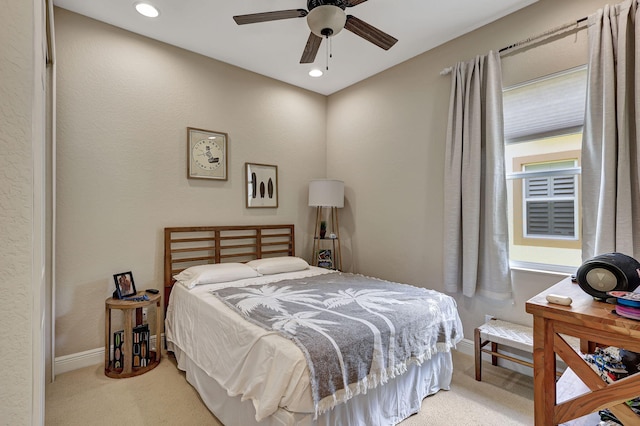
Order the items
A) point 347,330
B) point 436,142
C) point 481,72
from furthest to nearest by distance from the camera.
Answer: point 436,142 < point 481,72 < point 347,330

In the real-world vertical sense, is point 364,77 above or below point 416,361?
above

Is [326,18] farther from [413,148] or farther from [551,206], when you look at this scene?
[551,206]

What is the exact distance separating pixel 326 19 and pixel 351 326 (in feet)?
6.11

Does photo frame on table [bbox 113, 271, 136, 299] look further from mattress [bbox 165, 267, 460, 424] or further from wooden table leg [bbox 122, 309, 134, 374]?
mattress [bbox 165, 267, 460, 424]

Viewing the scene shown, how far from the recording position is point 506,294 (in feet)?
8.57

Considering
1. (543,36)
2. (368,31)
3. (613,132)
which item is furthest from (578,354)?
Result: (543,36)

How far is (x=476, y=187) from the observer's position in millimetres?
2709

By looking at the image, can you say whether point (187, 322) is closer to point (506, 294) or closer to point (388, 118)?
point (506, 294)

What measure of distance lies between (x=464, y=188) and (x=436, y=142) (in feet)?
2.03

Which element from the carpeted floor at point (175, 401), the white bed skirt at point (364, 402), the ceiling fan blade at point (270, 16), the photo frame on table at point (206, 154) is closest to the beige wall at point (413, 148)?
Answer: the carpeted floor at point (175, 401)

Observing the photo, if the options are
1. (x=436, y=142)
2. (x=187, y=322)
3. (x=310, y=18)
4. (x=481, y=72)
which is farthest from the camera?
(x=436, y=142)

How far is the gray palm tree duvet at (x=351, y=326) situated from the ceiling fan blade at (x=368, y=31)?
187cm

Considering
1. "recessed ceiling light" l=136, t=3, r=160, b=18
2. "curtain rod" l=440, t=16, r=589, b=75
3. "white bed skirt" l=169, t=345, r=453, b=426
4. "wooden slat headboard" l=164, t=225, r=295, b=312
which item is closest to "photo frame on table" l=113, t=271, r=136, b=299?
"wooden slat headboard" l=164, t=225, r=295, b=312

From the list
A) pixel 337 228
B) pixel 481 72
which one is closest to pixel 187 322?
pixel 337 228
